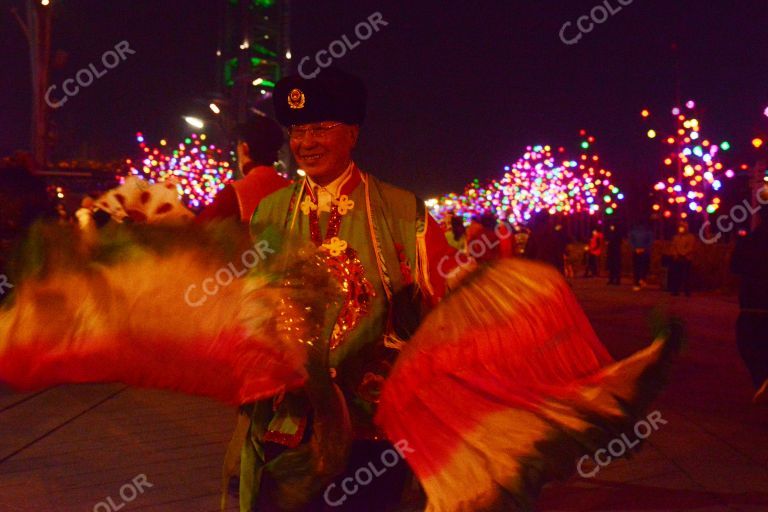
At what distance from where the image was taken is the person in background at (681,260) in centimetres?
2064

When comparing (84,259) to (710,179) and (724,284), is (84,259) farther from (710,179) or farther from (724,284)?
(710,179)

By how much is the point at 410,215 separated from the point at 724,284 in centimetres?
2095

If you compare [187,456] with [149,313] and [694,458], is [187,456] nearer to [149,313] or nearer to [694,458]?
A: [694,458]

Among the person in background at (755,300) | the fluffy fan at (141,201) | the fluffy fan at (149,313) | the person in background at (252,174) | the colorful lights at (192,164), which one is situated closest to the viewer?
the fluffy fan at (149,313)

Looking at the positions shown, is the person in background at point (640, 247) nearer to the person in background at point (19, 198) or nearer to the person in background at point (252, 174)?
the person in background at point (19, 198)

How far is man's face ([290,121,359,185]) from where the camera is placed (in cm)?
277

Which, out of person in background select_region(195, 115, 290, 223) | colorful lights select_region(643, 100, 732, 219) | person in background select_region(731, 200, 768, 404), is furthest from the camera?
colorful lights select_region(643, 100, 732, 219)

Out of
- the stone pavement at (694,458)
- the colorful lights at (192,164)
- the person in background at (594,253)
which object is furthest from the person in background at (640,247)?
the colorful lights at (192,164)

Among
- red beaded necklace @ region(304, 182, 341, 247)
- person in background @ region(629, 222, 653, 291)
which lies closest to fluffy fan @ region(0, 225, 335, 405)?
red beaded necklace @ region(304, 182, 341, 247)

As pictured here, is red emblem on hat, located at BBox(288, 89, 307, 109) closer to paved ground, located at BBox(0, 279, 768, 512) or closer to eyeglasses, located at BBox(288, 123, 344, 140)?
eyeglasses, located at BBox(288, 123, 344, 140)

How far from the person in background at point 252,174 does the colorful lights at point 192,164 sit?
32.7m

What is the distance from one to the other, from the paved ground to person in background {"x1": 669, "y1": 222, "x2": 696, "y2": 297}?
12098 mm

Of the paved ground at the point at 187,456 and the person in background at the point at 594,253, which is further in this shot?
the person in background at the point at 594,253

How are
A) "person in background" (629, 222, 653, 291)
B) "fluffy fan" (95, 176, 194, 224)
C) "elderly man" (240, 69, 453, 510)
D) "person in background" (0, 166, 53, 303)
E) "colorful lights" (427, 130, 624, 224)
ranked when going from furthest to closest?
"colorful lights" (427, 130, 624, 224) → "person in background" (629, 222, 653, 291) → "person in background" (0, 166, 53, 303) → "fluffy fan" (95, 176, 194, 224) → "elderly man" (240, 69, 453, 510)
